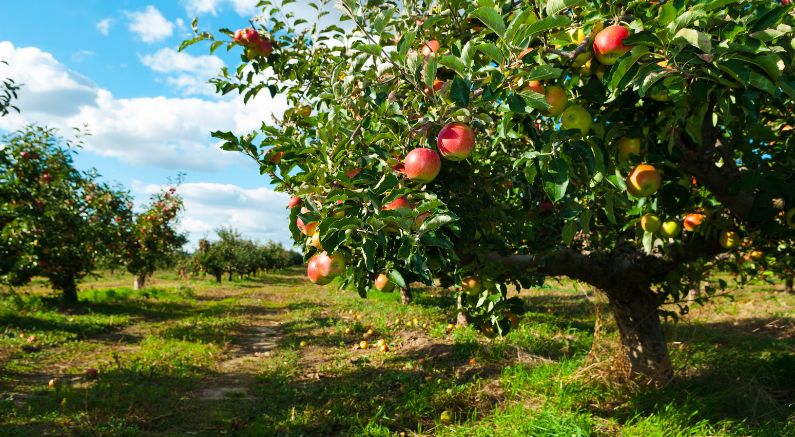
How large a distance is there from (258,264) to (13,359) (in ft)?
120

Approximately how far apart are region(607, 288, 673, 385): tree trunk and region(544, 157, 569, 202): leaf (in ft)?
11.3

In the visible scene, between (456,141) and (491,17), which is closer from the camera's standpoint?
(491,17)

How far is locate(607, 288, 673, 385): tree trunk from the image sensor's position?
468cm

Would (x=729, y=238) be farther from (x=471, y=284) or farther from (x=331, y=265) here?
(x=331, y=265)

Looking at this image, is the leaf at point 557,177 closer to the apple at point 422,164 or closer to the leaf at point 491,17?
the apple at point 422,164

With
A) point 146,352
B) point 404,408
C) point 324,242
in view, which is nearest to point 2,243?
point 146,352

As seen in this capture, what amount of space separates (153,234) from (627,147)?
53.0 feet

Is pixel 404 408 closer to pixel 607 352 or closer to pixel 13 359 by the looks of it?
pixel 607 352

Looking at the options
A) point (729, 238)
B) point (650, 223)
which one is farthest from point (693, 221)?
point (650, 223)

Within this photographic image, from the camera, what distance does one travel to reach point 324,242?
5.51ft

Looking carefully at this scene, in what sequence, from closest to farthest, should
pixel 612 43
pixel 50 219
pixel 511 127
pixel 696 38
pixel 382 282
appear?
pixel 696 38 → pixel 612 43 → pixel 511 127 → pixel 382 282 → pixel 50 219

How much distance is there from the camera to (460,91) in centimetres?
159

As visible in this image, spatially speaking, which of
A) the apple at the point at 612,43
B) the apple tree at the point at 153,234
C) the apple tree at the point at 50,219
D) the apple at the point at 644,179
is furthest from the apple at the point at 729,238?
the apple tree at the point at 153,234

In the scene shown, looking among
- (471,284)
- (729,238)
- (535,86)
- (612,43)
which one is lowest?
(471,284)
